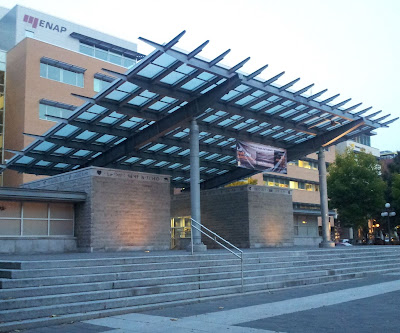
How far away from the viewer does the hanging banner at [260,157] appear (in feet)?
83.2

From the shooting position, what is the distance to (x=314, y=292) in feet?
48.4

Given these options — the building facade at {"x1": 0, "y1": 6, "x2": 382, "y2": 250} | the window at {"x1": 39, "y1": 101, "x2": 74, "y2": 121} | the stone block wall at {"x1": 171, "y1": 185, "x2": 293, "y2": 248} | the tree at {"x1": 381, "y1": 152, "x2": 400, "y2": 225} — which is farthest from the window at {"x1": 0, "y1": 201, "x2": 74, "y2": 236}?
the tree at {"x1": 381, "y1": 152, "x2": 400, "y2": 225}

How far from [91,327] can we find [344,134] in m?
21.7

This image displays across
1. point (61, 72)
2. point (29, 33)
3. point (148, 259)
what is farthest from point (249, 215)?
point (29, 33)

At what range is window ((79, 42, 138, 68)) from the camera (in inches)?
2029

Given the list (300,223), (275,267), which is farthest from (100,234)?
(300,223)

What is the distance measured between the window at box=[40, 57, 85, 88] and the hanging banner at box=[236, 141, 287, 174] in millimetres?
24649

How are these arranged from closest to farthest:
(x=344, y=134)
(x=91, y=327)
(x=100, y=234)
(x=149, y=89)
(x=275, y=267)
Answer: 1. (x=91, y=327)
2. (x=275, y=267)
3. (x=149, y=89)
4. (x=100, y=234)
5. (x=344, y=134)

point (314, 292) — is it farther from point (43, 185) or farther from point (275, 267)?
point (43, 185)

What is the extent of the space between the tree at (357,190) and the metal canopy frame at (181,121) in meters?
14.8

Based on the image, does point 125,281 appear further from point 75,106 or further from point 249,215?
point 75,106

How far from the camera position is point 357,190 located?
43.1 metres

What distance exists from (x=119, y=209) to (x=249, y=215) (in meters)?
8.93

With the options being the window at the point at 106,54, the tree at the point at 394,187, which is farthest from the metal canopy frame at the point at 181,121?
the window at the point at 106,54
